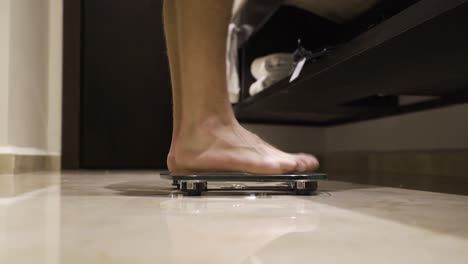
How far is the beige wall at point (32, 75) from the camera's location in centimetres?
171

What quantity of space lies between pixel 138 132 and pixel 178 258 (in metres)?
2.51

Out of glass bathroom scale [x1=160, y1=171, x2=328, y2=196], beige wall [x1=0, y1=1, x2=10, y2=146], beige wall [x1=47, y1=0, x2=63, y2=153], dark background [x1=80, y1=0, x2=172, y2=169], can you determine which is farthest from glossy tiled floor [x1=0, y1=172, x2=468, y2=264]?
dark background [x1=80, y1=0, x2=172, y2=169]

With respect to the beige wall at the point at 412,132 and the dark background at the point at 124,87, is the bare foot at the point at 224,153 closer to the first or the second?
the beige wall at the point at 412,132

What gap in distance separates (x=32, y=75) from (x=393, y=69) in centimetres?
149

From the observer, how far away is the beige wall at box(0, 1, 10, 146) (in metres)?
1.69

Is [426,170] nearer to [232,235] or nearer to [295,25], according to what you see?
[295,25]

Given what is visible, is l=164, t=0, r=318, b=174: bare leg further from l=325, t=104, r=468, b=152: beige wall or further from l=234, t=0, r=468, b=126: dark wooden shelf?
l=325, t=104, r=468, b=152: beige wall

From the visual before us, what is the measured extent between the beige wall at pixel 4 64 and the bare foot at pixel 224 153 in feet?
3.35

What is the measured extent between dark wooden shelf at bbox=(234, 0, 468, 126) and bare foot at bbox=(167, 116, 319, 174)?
0.29 meters

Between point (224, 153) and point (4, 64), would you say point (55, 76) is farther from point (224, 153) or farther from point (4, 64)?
point (224, 153)

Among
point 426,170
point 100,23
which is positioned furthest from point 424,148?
point 100,23

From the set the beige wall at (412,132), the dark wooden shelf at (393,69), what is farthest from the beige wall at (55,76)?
the beige wall at (412,132)

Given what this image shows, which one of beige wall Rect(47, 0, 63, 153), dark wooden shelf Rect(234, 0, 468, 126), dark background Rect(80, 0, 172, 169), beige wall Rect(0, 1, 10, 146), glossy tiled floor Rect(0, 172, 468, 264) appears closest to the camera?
glossy tiled floor Rect(0, 172, 468, 264)

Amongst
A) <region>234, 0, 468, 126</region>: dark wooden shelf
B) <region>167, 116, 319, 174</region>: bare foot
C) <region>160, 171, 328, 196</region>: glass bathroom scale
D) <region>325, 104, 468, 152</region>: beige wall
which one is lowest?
<region>160, 171, 328, 196</region>: glass bathroom scale
